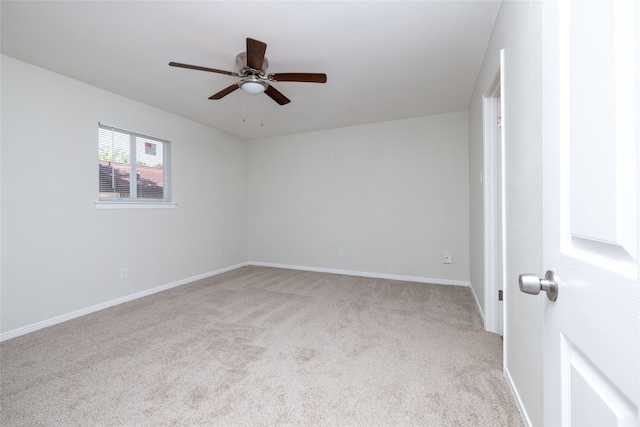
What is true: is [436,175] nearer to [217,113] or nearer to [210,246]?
[217,113]

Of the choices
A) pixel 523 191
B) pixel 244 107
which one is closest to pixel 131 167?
pixel 244 107

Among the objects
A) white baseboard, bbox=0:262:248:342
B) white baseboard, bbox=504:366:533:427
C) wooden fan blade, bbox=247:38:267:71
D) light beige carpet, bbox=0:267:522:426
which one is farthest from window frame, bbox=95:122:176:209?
white baseboard, bbox=504:366:533:427

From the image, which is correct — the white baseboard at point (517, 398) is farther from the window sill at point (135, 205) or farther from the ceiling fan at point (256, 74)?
the window sill at point (135, 205)

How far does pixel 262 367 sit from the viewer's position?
6.31 ft

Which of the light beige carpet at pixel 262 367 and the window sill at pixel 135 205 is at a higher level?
the window sill at pixel 135 205

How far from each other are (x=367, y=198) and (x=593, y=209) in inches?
158

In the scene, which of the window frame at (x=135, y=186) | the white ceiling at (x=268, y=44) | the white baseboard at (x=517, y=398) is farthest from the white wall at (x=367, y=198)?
the white baseboard at (x=517, y=398)

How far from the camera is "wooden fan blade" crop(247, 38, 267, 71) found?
190 cm

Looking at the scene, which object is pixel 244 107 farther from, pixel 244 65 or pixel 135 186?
pixel 135 186

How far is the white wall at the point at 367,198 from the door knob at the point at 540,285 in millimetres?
3603

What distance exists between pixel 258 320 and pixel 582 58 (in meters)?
2.81

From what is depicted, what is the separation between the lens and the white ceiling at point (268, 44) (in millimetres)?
1899

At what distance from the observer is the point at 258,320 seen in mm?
2742

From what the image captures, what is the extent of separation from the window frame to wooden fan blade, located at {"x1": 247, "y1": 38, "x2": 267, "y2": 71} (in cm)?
219
